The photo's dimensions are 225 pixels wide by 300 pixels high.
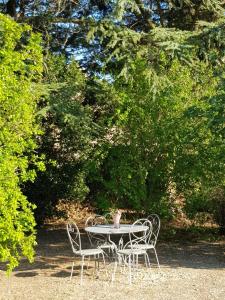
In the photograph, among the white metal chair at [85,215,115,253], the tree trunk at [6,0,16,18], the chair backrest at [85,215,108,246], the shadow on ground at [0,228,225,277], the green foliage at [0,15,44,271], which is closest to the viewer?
the green foliage at [0,15,44,271]

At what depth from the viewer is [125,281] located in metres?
8.27

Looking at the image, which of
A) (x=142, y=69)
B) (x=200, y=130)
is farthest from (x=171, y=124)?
(x=142, y=69)

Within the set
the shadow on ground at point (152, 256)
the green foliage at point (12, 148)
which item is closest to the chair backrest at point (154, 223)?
the shadow on ground at point (152, 256)

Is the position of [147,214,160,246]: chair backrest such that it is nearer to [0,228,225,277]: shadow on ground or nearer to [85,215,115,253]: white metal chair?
[0,228,225,277]: shadow on ground

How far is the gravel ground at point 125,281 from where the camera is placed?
7430 mm

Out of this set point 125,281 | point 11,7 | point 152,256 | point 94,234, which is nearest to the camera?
point 125,281

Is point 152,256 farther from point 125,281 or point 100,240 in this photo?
point 125,281

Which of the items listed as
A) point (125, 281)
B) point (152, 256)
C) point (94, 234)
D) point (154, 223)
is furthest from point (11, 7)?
point (125, 281)

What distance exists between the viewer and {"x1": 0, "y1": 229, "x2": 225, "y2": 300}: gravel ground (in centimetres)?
743

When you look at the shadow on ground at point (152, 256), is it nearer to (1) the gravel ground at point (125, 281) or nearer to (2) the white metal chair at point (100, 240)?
(1) the gravel ground at point (125, 281)

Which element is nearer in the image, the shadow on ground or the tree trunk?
the shadow on ground

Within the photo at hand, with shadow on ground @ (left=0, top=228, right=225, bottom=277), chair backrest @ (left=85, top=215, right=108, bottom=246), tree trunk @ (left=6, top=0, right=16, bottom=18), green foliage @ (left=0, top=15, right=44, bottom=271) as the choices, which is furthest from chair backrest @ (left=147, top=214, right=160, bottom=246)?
tree trunk @ (left=6, top=0, right=16, bottom=18)

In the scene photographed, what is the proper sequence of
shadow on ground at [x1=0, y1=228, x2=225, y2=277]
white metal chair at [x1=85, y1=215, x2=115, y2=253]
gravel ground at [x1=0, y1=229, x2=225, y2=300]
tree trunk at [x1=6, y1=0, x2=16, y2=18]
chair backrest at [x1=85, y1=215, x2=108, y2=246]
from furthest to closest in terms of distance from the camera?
tree trunk at [x1=6, y1=0, x2=16, y2=18], chair backrest at [x1=85, y1=215, x2=108, y2=246], shadow on ground at [x1=0, y1=228, x2=225, y2=277], white metal chair at [x1=85, y1=215, x2=115, y2=253], gravel ground at [x1=0, y1=229, x2=225, y2=300]

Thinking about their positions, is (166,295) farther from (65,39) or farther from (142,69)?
(65,39)
